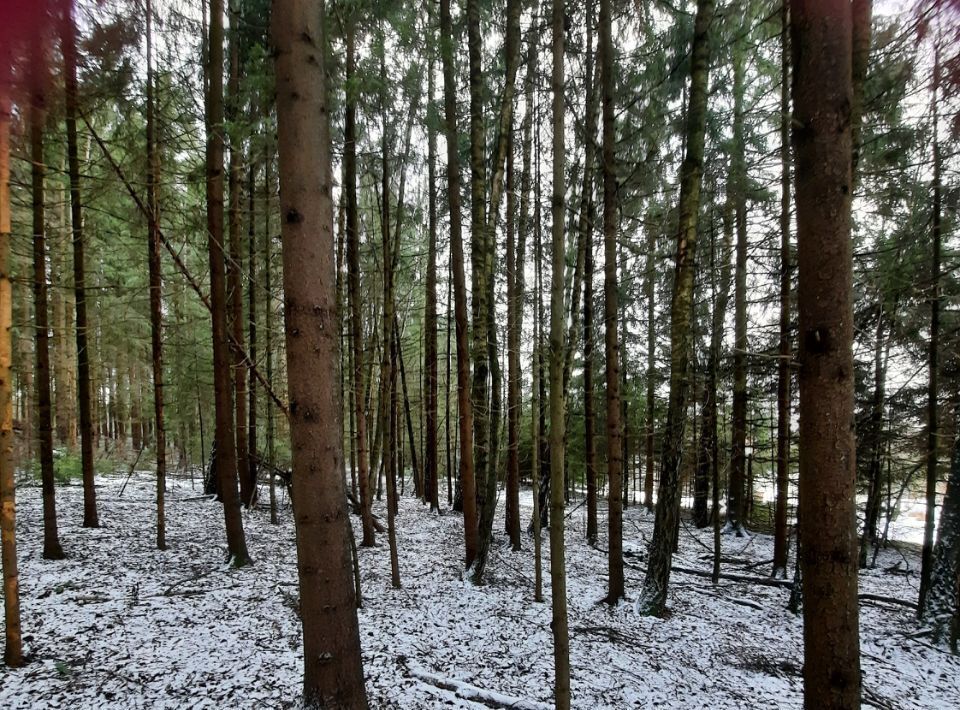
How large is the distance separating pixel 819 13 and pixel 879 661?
6.64m

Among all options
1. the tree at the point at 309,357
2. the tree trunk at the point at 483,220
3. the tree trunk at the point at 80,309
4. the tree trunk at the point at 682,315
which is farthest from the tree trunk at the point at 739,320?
the tree trunk at the point at 80,309

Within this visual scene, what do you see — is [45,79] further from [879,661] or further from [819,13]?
[879,661]

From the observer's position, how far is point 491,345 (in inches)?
293

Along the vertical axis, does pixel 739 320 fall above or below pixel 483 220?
below

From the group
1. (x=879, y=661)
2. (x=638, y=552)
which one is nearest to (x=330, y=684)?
(x=879, y=661)

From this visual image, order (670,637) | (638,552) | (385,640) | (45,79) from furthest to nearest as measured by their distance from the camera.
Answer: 1. (638,552)
2. (670,637)
3. (385,640)
4. (45,79)

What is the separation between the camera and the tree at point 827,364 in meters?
2.11

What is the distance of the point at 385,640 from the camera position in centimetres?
513

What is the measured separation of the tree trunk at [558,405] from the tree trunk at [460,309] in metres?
3.80

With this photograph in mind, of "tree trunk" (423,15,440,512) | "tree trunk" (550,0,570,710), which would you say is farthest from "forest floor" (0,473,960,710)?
"tree trunk" (423,15,440,512)

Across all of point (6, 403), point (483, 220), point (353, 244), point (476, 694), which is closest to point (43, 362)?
point (6, 403)

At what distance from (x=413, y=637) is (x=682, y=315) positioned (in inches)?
197

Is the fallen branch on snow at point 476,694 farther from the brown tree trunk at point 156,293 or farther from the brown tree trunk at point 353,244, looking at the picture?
the brown tree trunk at point 156,293

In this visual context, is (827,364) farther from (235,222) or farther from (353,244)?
(235,222)
